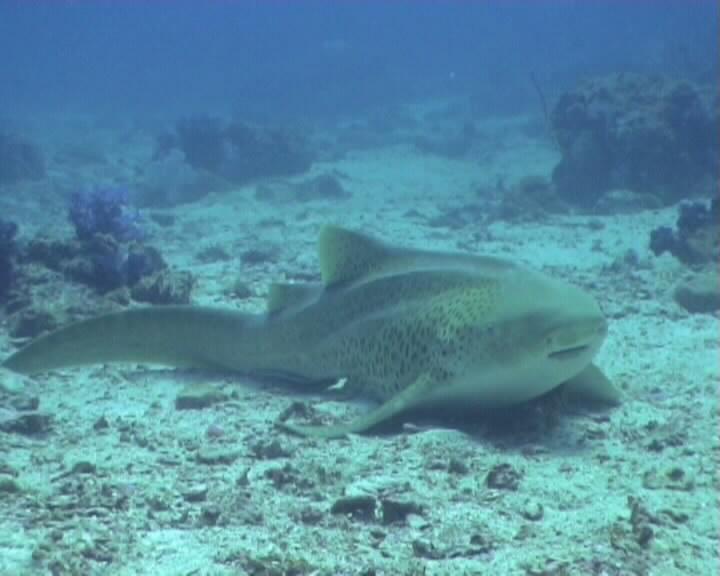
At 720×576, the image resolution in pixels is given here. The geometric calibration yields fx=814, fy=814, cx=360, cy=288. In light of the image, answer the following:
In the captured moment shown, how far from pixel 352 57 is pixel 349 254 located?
4832 centimetres

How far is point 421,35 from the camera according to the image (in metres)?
107

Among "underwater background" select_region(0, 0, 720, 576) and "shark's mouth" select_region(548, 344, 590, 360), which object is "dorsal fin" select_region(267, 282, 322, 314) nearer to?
"underwater background" select_region(0, 0, 720, 576)

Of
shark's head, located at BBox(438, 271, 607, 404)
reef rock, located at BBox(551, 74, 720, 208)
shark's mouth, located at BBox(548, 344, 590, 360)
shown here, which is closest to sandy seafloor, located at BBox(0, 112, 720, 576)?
shark's head, located at BBox(438, 271, 607, 404)

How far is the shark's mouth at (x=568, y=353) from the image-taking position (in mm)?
5027

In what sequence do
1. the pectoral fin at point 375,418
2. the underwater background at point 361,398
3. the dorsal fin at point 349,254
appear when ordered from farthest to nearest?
the dorsal fin at point 349,254 < the pectoral fin at point 375,418 < the underwater background at point 361,398

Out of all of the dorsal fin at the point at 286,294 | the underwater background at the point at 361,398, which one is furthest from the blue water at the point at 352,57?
the dorsal fin at the point at 286,294

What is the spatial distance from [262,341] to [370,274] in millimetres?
1146

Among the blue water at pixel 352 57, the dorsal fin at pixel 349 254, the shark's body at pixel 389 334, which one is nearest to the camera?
the shark's body at pixel 389 334

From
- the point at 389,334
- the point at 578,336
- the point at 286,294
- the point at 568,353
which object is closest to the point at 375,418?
the point at 389,334

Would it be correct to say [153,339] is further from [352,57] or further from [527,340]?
[352,57]

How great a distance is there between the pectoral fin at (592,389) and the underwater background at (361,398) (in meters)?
0.13

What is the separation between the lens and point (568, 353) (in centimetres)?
504

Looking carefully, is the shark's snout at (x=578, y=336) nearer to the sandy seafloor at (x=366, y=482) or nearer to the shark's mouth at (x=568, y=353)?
the shark's mouth at (x=568, y=353)

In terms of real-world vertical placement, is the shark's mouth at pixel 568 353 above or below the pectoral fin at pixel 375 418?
above
